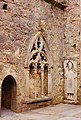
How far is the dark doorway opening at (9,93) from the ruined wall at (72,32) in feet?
8.68

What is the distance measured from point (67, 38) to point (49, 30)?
3.08 feet

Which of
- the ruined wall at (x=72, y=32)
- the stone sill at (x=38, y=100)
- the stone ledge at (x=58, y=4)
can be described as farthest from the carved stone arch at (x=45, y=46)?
the stone ledge at (x=58, y=4)

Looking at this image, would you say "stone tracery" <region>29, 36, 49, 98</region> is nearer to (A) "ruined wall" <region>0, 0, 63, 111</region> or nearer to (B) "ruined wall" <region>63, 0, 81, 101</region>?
(A) "ruined wall" <region>0, 0, 63, 111</region>

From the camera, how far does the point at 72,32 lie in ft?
29.6

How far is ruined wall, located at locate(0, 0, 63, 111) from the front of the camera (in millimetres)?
6680

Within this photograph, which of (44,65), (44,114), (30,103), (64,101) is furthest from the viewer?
(64,101)

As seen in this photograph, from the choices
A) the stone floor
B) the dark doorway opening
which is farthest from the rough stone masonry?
the stone floor

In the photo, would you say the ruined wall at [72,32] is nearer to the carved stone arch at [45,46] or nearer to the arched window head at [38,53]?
the carved stone arch at [45,46]

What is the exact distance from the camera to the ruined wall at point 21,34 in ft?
21.9

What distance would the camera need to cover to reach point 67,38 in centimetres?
913

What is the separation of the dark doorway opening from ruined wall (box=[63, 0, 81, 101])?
8.68ft

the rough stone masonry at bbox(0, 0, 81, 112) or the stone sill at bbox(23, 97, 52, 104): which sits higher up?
the rough stone masonry at bbox(0, 0, 81, 112)

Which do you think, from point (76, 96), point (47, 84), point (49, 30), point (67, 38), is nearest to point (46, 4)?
point (49, 30)

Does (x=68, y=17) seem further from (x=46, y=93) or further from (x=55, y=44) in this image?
(x=46, y=93)
